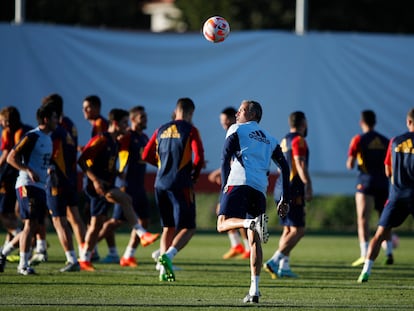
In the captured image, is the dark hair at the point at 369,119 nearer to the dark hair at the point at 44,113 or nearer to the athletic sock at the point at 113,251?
the athletic sock at the point at 113,251

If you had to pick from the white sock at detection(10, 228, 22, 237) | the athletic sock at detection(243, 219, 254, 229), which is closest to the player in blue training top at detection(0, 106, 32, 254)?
the white sock at detection(10, 228, 22, 237)

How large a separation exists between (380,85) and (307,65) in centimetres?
172

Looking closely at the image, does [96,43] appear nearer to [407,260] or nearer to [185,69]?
[185,69]

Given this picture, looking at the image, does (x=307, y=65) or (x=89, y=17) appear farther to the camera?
(x=89, y=17)

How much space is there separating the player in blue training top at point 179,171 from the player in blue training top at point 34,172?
1.49 meters

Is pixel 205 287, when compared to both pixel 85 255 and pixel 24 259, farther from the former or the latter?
pixel 85 255

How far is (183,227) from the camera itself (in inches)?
552

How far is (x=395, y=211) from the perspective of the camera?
543 inches

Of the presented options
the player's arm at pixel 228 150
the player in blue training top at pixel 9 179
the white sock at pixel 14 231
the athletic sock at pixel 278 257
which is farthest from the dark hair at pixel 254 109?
the white sock at pixel 14 231

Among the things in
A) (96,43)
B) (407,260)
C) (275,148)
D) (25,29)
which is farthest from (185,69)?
(275,148)

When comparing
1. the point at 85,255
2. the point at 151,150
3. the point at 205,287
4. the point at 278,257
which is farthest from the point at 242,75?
the point at 205,287

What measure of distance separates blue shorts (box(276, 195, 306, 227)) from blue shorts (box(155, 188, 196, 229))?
164cm

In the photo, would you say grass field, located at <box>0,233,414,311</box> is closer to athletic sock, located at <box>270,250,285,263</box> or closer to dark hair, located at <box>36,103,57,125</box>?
athletic sock, located at <box>270,250,285,263</box>

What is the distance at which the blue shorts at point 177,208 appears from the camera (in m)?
14.1
